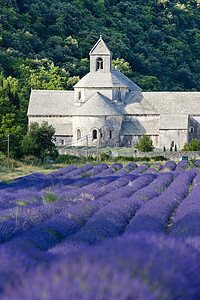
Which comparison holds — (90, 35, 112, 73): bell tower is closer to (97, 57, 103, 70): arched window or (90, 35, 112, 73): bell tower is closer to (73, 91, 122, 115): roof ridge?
(97, 57, 103, 70): arched window

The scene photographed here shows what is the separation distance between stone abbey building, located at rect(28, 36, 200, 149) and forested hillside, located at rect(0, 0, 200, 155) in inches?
252

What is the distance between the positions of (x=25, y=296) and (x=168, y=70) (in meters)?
113

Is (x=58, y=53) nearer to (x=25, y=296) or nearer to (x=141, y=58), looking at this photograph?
(x=141, y=58)

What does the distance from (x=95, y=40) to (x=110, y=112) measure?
53.2 metres

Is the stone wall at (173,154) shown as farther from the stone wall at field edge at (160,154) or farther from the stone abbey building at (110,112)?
the stone abbey building at (110,112)

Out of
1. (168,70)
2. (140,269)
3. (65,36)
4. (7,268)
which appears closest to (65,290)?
(140,269)

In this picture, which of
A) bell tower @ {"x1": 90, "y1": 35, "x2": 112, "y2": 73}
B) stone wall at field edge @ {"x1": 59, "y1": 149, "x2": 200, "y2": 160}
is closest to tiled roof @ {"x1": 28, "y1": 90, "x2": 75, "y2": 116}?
bell tower @ {"x1": 90, "y1": 35, "x2": 112, "y2": 73}

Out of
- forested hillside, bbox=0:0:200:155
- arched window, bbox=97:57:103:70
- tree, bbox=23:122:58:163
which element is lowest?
tree, bbox=23:122:58:163

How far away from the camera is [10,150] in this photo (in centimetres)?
3638

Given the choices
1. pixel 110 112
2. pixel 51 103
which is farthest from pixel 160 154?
pixel 51 103

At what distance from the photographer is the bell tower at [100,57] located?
56.1m

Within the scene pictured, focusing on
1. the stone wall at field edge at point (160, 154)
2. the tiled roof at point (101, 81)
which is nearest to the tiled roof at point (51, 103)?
the tiled roof at point (101, 81)

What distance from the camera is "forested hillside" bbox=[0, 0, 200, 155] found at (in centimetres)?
7969

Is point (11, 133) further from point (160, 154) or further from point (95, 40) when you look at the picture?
point (95, 40)
